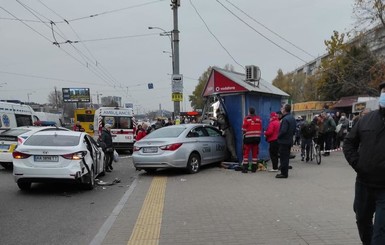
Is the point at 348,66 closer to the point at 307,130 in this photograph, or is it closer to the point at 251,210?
the point at 307,130

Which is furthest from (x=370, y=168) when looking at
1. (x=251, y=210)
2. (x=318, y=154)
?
(x=318, y=154)

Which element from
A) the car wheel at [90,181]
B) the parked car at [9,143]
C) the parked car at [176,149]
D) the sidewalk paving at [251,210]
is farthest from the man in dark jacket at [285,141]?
the parked car at [9,143]

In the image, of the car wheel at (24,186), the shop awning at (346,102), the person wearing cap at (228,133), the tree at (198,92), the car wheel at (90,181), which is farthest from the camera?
the tree at (198,92)

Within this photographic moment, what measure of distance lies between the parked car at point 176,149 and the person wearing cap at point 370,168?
7919 millimetres

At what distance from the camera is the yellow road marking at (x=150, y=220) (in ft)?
18.7

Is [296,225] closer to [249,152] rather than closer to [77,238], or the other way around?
[77,238]

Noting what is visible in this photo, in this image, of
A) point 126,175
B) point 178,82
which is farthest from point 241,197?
point 178,82

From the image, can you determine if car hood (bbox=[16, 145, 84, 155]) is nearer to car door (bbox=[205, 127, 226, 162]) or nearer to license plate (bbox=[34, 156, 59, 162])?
license plate (bbox=[34, 156, 59, 162])

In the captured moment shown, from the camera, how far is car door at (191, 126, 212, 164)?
42.9 feet

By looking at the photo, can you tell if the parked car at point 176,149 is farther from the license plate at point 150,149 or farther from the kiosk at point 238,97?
the kiosk at point 238,97

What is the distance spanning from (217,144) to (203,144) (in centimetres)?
100

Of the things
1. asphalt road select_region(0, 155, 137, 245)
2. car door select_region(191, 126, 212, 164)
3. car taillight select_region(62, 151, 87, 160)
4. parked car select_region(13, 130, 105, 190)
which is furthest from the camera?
car door select_region(191, 126, 212, 164)

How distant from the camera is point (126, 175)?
42.9ft

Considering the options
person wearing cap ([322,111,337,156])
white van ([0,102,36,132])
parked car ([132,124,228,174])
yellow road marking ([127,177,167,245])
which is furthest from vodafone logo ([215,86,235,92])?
white van ([0,102,36,132])
